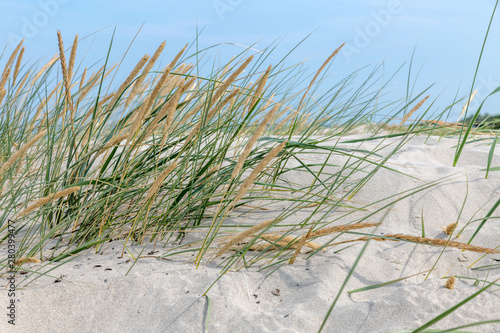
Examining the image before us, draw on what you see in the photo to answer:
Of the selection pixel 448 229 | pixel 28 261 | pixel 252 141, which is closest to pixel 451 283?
pixel 448 229

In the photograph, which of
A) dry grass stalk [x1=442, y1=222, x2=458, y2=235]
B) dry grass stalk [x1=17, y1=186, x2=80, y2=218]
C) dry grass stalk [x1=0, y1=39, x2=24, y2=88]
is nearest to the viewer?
dry grass stalk [x1=17, y1=186, x2=80, y2=218]

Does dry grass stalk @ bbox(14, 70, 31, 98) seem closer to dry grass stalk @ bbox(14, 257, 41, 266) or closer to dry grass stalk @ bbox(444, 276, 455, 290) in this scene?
dry grass stalk @ bbox(14, 257, 41, 266)

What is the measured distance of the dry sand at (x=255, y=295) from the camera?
1232 millimetres

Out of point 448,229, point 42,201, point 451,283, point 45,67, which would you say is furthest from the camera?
point 45,67

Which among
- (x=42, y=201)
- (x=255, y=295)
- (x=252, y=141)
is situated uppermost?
(x=252, y=141)

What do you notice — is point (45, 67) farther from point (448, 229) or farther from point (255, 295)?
point (448, 229)

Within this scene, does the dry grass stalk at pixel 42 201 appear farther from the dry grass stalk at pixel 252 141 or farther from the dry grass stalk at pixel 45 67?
the dry grass stalk at pixel 45 67

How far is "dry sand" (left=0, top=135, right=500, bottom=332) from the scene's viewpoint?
1232 millimetres

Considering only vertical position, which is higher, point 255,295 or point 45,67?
point 45,67

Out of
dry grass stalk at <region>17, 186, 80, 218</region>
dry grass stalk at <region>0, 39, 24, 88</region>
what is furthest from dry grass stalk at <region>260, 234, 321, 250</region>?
dry grass stalk at <region>0, 39, 24, 88</region>

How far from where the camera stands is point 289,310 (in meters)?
1.29

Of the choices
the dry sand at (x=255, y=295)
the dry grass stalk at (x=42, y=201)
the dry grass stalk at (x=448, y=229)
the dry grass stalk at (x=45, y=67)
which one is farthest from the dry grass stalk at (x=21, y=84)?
the dry grass stalk at (x=448, y=229)

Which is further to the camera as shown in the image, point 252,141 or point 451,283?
point 451,283

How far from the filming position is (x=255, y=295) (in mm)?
1396
